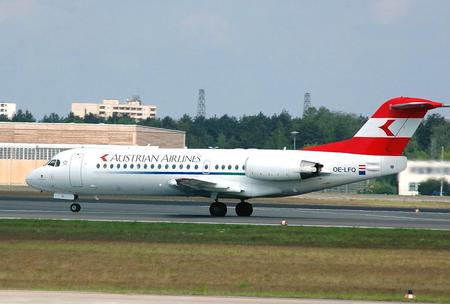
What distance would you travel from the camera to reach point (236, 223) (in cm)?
4994

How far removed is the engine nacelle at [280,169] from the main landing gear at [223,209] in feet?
7.41

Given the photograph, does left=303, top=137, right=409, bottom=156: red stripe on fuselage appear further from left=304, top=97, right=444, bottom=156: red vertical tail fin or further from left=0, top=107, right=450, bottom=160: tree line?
left=0, top=107, right=450, bottom=160: tree line

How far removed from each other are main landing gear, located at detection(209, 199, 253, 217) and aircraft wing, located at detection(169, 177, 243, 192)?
112cm

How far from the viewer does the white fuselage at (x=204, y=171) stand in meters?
53.0

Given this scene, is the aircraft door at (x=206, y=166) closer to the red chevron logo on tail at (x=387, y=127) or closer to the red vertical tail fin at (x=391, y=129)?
the red vertical tail fin at (x=391, y=129)

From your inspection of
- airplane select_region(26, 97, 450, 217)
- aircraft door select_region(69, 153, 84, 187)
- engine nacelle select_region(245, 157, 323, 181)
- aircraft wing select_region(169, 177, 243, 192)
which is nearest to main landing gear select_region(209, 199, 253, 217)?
airplane select_region(26, 97, 450, 217)

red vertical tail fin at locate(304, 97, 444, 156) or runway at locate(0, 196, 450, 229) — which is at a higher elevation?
red vertical tail fin at locate(304, 97, 444, 156)

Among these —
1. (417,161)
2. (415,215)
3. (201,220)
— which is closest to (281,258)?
(201,220)

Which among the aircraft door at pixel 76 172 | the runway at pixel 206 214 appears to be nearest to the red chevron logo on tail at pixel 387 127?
the runway at pixel 206 214

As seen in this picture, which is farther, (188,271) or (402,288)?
(188,271)

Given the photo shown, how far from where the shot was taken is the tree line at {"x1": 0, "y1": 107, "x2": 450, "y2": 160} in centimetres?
11656

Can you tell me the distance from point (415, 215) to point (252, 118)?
386 feet

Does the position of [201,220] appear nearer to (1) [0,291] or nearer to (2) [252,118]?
(1) [0,291]

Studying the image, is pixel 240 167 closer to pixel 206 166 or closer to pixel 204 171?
pixel 206 166
